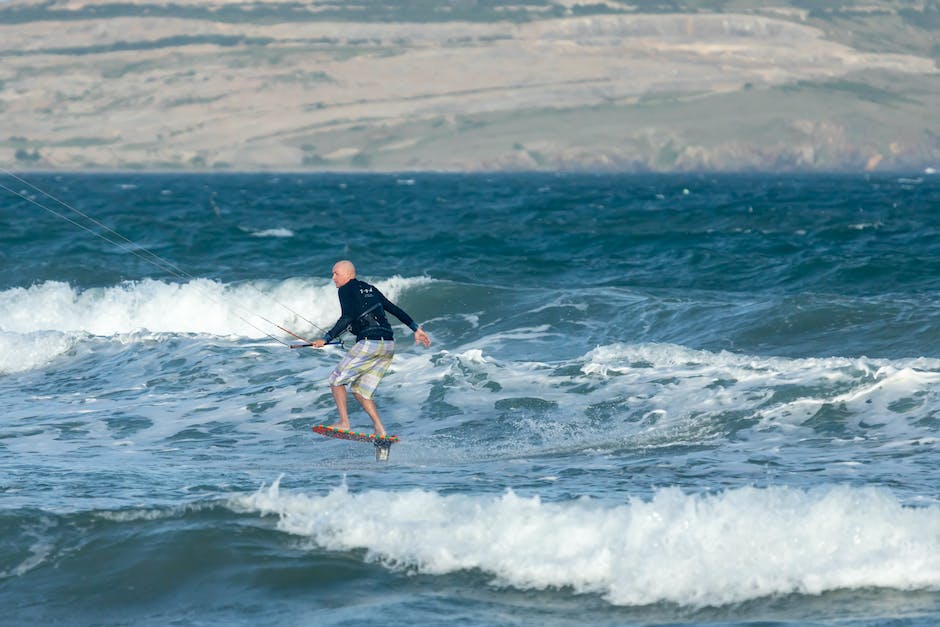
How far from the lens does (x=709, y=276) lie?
26.3 meters

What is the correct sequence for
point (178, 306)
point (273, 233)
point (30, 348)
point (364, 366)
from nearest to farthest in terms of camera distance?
1. point (364, 366)
2. point (30, 348)
3. point (178, 306)
4. point (273, 233)

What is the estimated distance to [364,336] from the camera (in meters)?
11.5

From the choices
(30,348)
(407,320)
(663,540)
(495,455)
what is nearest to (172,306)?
(30,348)

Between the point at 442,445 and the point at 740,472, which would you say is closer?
the point at 740,472

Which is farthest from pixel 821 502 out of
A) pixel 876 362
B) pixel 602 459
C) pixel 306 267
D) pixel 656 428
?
pixel 306 267

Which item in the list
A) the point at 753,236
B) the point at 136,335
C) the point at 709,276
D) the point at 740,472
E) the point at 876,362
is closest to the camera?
the point at 740,472

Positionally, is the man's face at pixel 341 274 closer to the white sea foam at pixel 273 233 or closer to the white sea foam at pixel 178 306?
the white sea foam at pixel 178 306

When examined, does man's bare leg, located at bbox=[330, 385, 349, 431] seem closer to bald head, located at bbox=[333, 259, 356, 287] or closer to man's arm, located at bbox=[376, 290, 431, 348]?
→ man's arm, located at bbox=[376, 290, 431, 348]

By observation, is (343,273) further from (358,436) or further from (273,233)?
(273,233)

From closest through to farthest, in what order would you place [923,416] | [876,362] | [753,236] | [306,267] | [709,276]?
[923,416], [876,362], [709,276], [306,267], [753,236]

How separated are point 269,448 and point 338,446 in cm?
63

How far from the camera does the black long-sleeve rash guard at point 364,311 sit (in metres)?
11.3

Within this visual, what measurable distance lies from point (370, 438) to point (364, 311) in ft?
3.64

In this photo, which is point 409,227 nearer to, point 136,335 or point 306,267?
point 306,267
